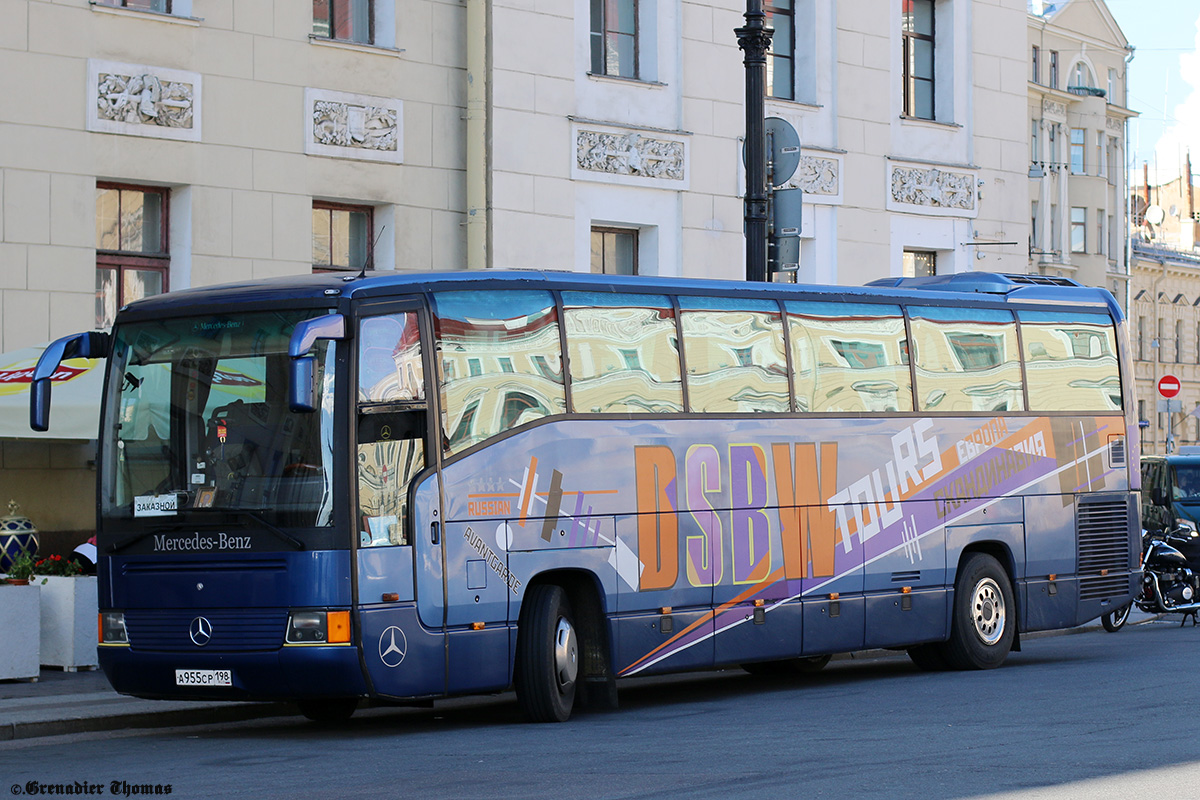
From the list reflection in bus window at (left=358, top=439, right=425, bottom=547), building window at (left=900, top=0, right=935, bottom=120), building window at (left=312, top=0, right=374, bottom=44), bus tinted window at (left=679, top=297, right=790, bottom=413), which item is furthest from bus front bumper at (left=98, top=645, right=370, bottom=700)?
building window at (left=900, top=0, right=935, bottom=120)

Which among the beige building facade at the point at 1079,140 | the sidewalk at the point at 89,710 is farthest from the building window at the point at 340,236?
the beige building facade at the point at 1079,140

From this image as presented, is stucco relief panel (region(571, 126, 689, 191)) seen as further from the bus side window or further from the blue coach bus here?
the bus side window

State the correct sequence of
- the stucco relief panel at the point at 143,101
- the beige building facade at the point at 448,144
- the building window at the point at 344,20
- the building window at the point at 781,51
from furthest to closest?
the building window at the point at 781,51 → the building window at the point at 344,20 → the stucco relief panel at the point at 143,101 → the beige building facade at the point at 448,144

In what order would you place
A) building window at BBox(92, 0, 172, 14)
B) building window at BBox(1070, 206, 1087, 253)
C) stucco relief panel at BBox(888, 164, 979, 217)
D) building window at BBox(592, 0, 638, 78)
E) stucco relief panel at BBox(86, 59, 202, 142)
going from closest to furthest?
stucco relief panel at BBox(86, 59, 202, 142) < building window at BBox(92, 0, 172, 14) < building window at BBox(592, 0, 638, 78) < stucco relief panel at BBox(888, 164, 979, 217) < building window at BBox(1070, 206, 1087, 253)

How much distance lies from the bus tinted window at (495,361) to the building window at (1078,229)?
6633cm

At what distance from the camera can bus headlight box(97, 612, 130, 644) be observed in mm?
12430

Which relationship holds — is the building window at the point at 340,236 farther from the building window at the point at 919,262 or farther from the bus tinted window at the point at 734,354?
the building window at the point at 919,262

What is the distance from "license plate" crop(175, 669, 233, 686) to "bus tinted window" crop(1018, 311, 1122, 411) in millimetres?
8547

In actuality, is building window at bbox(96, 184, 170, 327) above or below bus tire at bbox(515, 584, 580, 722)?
above

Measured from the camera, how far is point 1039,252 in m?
72.4

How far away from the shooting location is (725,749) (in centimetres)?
1092

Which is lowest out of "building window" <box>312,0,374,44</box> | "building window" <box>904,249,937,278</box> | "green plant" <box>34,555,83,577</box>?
"green plant" <box>34,555,83,577</box>

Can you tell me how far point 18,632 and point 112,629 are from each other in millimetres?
3045

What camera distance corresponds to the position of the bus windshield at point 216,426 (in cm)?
1191
